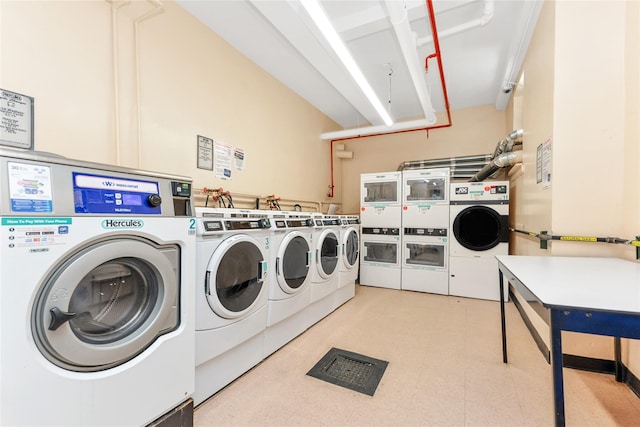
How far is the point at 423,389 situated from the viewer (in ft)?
5.41

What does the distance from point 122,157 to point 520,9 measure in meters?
3.52

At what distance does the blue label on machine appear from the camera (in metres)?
0.99

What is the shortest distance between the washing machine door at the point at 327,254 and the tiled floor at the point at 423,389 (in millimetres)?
544

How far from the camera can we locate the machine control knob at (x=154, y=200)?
1.18 metres

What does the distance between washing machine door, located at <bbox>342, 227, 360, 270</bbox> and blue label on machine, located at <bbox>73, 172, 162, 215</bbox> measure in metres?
2.16

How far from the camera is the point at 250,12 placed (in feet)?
7.83

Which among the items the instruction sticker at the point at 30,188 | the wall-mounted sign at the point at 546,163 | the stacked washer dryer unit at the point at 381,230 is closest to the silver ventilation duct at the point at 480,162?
the stacked washer dryer unit at the point at 381,230

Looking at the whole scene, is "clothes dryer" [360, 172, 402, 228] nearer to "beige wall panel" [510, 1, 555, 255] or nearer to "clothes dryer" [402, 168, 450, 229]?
"clothes dryer" [402, 168, 450, 229]

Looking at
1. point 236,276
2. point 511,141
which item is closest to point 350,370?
point 236,276

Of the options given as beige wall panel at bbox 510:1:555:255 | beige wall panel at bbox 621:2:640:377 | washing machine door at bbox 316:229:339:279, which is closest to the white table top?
beige wall panel at bbox 621:2:640:377

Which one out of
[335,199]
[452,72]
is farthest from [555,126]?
[335,199]

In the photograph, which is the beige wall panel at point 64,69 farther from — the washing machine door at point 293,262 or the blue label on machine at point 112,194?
the washing machine door at point 293,262

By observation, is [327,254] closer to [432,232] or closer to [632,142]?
[432,232]

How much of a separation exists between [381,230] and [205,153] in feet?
8.54
